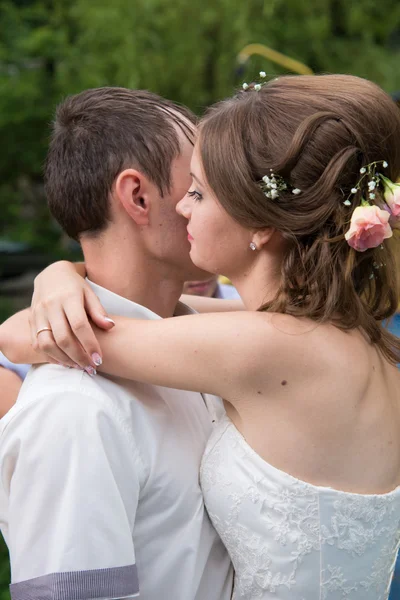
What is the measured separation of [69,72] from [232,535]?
9.41 meters

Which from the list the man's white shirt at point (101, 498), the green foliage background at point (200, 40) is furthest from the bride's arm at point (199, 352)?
the green foliage background at point (200, 40)

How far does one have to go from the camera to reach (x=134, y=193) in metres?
2.51

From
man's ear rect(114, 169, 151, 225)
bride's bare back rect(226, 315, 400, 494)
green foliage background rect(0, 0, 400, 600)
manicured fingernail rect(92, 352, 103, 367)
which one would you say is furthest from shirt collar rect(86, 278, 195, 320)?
green foliage background rect(0, 0, 400, 600)

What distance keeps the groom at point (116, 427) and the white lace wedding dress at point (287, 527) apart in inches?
4.0

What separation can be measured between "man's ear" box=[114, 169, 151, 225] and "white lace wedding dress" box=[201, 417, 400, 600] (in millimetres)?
720

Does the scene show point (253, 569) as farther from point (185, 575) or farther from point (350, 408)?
point (350, 408)

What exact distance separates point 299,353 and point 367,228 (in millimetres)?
342

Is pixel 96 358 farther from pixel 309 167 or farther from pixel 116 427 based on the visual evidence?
pixel 309 167

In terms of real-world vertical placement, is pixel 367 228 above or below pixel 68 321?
above

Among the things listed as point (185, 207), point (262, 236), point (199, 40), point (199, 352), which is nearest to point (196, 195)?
point (185, 207)

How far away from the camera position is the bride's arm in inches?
81.6

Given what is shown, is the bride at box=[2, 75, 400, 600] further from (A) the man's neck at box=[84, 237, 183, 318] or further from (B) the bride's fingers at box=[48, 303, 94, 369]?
(A) the man's neck at box=[84, 237, 183, 318]

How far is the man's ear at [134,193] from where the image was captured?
249 cm

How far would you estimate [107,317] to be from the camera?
87.1 inches
